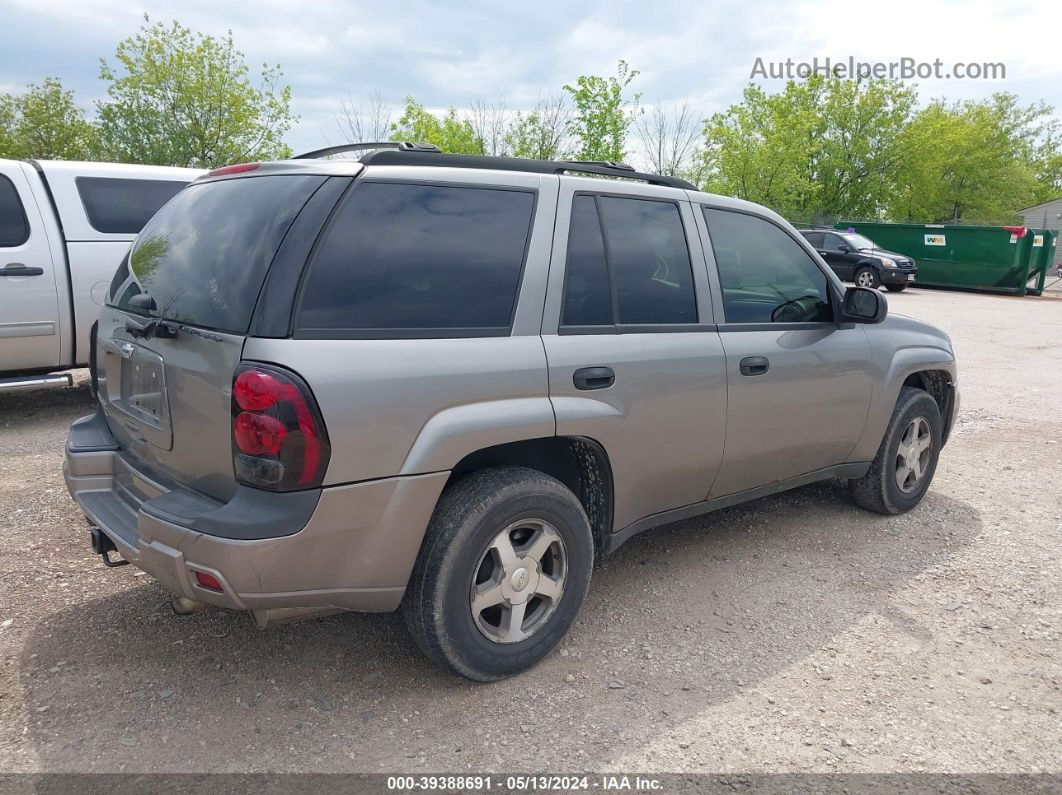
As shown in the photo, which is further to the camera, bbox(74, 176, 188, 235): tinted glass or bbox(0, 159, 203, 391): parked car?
bbox(74, 176, 188, 235): tinted glass

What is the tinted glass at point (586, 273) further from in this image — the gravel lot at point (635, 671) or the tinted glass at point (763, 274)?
the gravel lot at point (635, 671)

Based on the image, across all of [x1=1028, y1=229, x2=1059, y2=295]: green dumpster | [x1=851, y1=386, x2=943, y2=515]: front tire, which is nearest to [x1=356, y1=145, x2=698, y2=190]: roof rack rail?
[x1=851, y1=386, x2=943, y2=515]: front tire

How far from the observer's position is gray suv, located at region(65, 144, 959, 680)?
237 centimetres

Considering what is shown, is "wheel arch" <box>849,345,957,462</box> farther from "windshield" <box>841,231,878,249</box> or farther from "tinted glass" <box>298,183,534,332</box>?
"windshield" <box>841,231,878,249</box>

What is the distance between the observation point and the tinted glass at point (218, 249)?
2486mm

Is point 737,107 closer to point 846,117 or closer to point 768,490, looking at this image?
point 846,117

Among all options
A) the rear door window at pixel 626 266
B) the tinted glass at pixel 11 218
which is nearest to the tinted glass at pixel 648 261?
the rear door window at pixel 626 266

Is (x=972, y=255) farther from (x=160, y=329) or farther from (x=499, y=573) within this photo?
(x=160, y=329)

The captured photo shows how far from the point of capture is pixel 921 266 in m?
25.0

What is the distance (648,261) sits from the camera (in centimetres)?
331

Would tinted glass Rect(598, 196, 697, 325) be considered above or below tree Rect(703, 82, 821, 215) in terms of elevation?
below

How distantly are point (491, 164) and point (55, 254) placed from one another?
15.5 feet

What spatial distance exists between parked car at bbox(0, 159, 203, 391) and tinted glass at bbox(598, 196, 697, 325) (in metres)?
4.66

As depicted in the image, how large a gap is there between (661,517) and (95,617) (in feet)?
7.76
